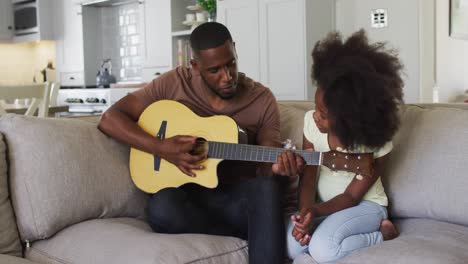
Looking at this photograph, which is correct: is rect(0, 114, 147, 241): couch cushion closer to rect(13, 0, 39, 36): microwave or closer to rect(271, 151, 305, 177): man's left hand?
rect(271, 151, 305, 177): man's left hand

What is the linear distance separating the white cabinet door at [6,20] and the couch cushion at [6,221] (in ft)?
18.1

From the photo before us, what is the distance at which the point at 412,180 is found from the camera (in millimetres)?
1703

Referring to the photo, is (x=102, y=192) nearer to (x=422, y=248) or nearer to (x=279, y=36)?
(x=422, y=248)

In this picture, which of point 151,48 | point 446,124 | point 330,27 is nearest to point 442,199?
point 446,124

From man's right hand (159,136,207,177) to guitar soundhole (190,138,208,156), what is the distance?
13mm

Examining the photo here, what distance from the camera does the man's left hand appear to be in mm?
1556

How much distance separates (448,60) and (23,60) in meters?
4.90

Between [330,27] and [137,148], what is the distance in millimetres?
2829

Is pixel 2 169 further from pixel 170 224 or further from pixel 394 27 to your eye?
pixel 394 27

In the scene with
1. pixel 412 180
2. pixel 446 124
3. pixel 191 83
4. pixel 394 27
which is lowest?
pixel 412 180

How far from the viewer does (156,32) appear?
18.3ft

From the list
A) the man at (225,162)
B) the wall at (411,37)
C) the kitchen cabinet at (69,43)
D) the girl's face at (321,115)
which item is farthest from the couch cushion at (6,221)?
the kitchen cabinet at (69,43)

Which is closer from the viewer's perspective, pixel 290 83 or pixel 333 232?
pixel 333 232

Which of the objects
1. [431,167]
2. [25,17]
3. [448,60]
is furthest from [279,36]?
[25,17]
